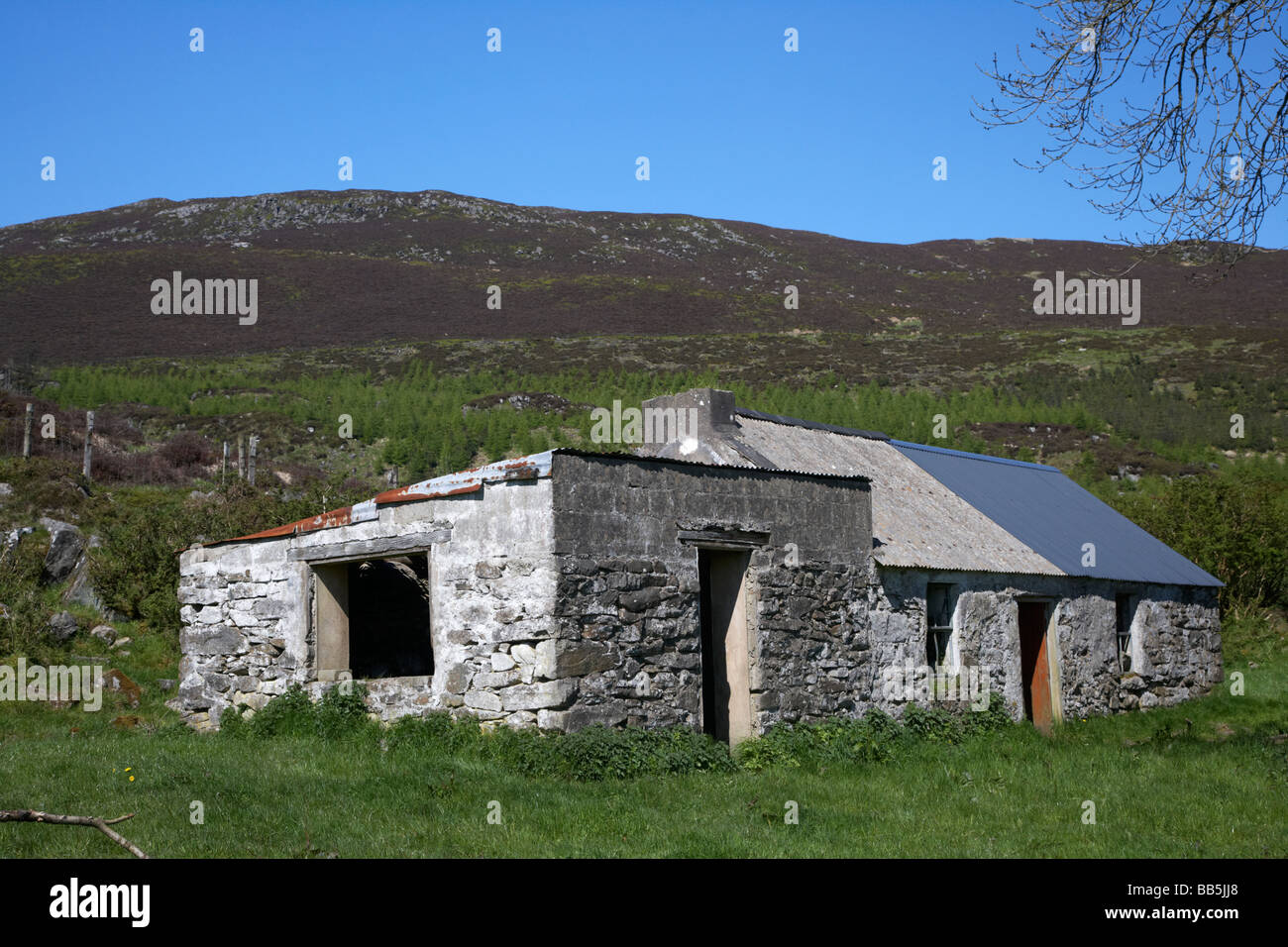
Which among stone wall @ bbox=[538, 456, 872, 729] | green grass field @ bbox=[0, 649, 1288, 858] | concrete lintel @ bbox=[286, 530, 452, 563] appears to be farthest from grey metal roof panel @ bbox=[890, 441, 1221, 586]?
concrete lintel @ bbox=[286, 530, 452, 563]

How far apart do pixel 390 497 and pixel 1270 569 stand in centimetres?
1972

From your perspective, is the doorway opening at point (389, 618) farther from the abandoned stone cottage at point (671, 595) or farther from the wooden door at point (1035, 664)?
the wooden door at point (1035, 664)

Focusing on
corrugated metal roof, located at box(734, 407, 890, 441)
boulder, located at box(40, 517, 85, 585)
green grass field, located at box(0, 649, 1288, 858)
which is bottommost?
green grass field, located at box(0, 649, 1288, 858)

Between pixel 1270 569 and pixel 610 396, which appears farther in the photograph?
pixel 610 396

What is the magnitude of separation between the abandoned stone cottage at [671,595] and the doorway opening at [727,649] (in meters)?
0.03

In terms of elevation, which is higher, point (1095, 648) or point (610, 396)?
point (610, 396)

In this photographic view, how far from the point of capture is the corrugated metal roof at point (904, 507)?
14445 millimetres

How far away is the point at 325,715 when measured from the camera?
1152 centimetres

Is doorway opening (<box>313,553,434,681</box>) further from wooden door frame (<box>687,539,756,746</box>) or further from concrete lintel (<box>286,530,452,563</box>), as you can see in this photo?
wooden door frame (<box>687,539,756,746</box>)

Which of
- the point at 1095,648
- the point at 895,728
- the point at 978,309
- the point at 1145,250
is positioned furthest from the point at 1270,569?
the point at 978,309

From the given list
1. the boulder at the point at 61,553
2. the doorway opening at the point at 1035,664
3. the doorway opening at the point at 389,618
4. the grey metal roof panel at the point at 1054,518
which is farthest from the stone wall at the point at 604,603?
the boulder at the point at 61,553

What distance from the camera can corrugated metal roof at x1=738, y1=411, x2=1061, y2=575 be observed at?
1445 centimetres

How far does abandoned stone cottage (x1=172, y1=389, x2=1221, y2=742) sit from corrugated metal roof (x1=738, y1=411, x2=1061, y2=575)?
52 millimetres
